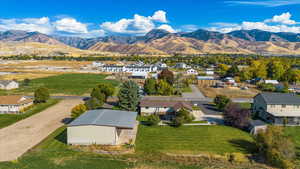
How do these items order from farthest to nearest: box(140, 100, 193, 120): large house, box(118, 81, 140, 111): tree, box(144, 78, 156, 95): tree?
box(144, 78, 156, 95): tree, box(118, 81, 140, 111): tree, box(140, 100, 193, 120): large house

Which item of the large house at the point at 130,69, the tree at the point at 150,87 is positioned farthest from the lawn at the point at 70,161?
the large house at the point at 130,69

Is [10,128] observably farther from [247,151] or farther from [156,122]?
[247,151]

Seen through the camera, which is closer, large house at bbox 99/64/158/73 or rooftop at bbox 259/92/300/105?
rooftop at bbox 259/92/300/105

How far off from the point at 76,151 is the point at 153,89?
109 ft

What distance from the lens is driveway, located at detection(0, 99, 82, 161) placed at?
26.8 meters

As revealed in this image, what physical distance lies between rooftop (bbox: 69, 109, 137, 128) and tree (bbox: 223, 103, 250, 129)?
16541 mm

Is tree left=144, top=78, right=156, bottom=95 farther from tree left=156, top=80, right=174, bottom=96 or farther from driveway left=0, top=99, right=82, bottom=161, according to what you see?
driveway left=0, top=99, right=82, bottom=161

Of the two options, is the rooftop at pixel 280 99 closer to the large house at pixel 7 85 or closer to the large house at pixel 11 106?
the large house at pixel 11 106

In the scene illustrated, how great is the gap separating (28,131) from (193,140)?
26308 millimetres

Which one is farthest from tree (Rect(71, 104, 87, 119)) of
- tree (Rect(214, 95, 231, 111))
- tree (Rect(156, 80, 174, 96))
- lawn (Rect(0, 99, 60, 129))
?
tree (Rect(214, 95, 231, 111))

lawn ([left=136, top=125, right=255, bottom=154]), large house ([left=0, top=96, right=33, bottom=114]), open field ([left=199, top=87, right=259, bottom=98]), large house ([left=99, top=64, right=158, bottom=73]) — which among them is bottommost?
lawn ([left=136, top=125, right=255, bottom=154])

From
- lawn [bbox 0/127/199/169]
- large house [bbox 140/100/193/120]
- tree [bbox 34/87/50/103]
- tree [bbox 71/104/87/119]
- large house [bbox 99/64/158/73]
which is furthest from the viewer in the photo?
large house [bbox 99/64/158/73]

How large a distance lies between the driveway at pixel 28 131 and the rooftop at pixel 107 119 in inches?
259

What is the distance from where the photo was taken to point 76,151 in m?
26.5
